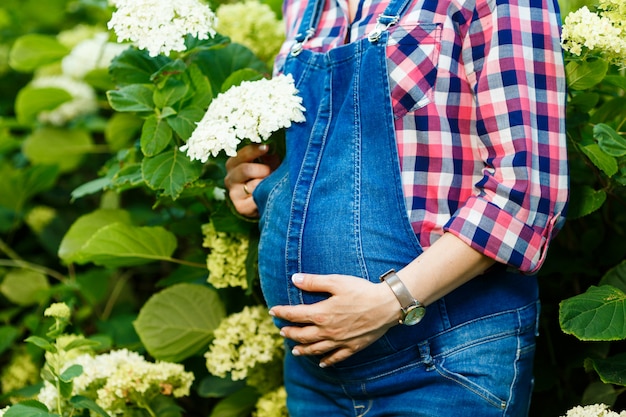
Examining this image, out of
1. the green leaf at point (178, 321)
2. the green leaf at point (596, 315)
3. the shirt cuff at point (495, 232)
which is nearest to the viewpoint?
the shirt cuff at point (495, 232)

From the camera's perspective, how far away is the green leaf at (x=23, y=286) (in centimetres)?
228

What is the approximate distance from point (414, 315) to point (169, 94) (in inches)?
28.3

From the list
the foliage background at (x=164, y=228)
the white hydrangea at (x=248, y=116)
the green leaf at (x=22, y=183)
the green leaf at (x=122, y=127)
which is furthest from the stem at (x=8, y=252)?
the white hydrangea at (x=248, y=116)

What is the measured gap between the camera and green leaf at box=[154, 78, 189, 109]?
1.46 metres

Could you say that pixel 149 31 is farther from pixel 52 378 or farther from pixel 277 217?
pixel 52 378

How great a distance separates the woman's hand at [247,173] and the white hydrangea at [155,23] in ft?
0.78

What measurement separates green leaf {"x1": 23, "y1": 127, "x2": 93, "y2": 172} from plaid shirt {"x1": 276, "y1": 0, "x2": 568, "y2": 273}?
5.63 feet

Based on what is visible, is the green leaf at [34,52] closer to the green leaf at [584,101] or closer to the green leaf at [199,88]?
the green leaf at [199,88]

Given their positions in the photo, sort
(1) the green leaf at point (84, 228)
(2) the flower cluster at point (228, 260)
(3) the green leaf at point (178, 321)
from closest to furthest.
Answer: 1. (2) the flower cluster at point (228, 260)
2. (3) the green leaf at point (178, 321)
3. (1) the green leaf at point (84, 228)

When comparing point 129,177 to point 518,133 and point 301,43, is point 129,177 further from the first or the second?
point 518,133

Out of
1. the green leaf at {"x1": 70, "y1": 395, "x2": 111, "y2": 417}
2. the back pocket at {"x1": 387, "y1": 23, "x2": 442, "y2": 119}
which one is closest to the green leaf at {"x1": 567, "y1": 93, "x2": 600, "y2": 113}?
the back pocket at {"x1": 387, "y1": 23, "x2": 442, "y2": 119}

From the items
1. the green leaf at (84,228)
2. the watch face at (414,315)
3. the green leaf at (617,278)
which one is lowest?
the green leaf at (84,228)

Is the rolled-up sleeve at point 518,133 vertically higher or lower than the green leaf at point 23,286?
higher

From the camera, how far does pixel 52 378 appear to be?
4.69 feet
